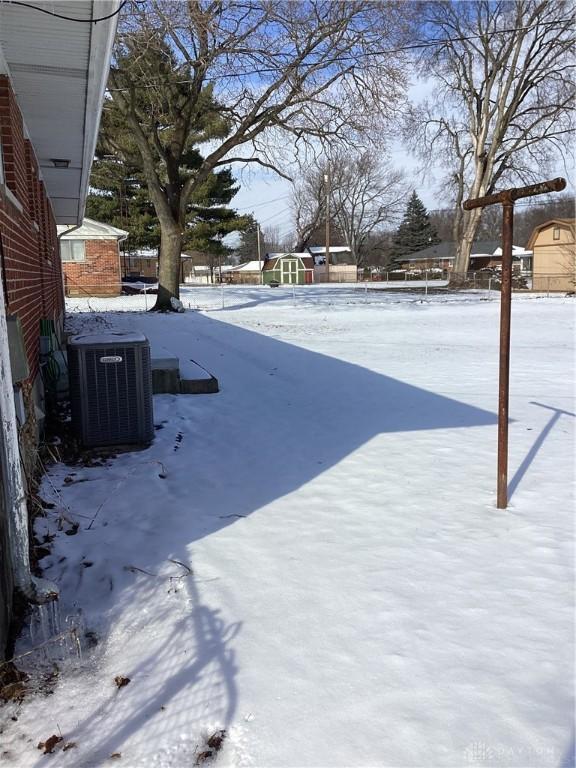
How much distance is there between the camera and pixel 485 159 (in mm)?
36562

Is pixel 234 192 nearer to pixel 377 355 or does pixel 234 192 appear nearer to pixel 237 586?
pixel 377 355

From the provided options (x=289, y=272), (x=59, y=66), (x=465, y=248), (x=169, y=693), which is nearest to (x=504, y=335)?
(x=169, y=693)

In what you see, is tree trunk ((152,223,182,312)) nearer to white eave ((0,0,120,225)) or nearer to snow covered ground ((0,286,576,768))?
white eave ((0,0,120,225))

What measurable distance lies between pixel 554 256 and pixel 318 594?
4097 centimetres

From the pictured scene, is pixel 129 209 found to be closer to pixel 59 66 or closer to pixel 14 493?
pixel 59 66

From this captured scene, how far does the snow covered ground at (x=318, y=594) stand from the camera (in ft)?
6.93

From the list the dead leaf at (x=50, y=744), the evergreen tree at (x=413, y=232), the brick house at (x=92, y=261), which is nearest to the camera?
the dead leaf at (x=50, y=744)

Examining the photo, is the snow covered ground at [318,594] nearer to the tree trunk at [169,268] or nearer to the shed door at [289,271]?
the tree trunk at [169,268]

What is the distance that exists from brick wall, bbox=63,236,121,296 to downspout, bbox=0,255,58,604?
2814 centimetres

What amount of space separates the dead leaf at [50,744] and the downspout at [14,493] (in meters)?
0.81


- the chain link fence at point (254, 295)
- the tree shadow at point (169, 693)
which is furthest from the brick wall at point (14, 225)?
the chain link fence at point (254, 295)

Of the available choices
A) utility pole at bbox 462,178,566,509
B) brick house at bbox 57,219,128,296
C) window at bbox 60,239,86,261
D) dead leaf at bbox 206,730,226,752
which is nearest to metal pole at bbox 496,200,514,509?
utility pole at bbox 462,178,566,509

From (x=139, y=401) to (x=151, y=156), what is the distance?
653 inches

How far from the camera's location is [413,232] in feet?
273
